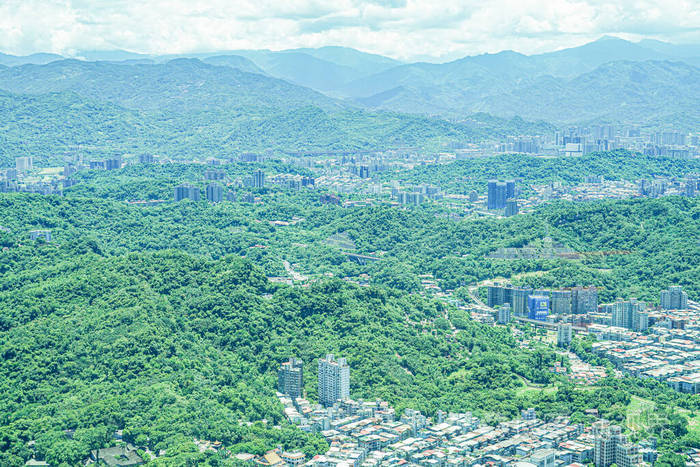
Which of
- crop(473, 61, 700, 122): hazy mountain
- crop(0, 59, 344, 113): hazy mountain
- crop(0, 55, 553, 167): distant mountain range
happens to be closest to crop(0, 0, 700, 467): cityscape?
crop(0, 55, 553, 167): distant mountain range

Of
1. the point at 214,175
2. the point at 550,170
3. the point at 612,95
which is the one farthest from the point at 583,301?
the point at 612,95

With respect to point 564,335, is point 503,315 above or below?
below

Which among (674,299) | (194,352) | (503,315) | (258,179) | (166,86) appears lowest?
(503,315)

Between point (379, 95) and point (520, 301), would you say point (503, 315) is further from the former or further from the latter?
point (379, 95)

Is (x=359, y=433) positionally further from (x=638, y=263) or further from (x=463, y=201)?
(x=463, y=201)

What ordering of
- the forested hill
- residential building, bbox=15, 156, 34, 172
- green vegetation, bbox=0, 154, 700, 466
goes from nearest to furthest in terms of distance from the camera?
the forested hill, green vegetation, bbox=0, 154, 700, 466, residential building, bbox=15, 156, 34, 172

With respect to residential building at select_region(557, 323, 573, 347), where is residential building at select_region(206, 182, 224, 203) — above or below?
above

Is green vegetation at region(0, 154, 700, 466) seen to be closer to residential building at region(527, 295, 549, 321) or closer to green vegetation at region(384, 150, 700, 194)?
residential building at region(527, 295, 549, 321)
